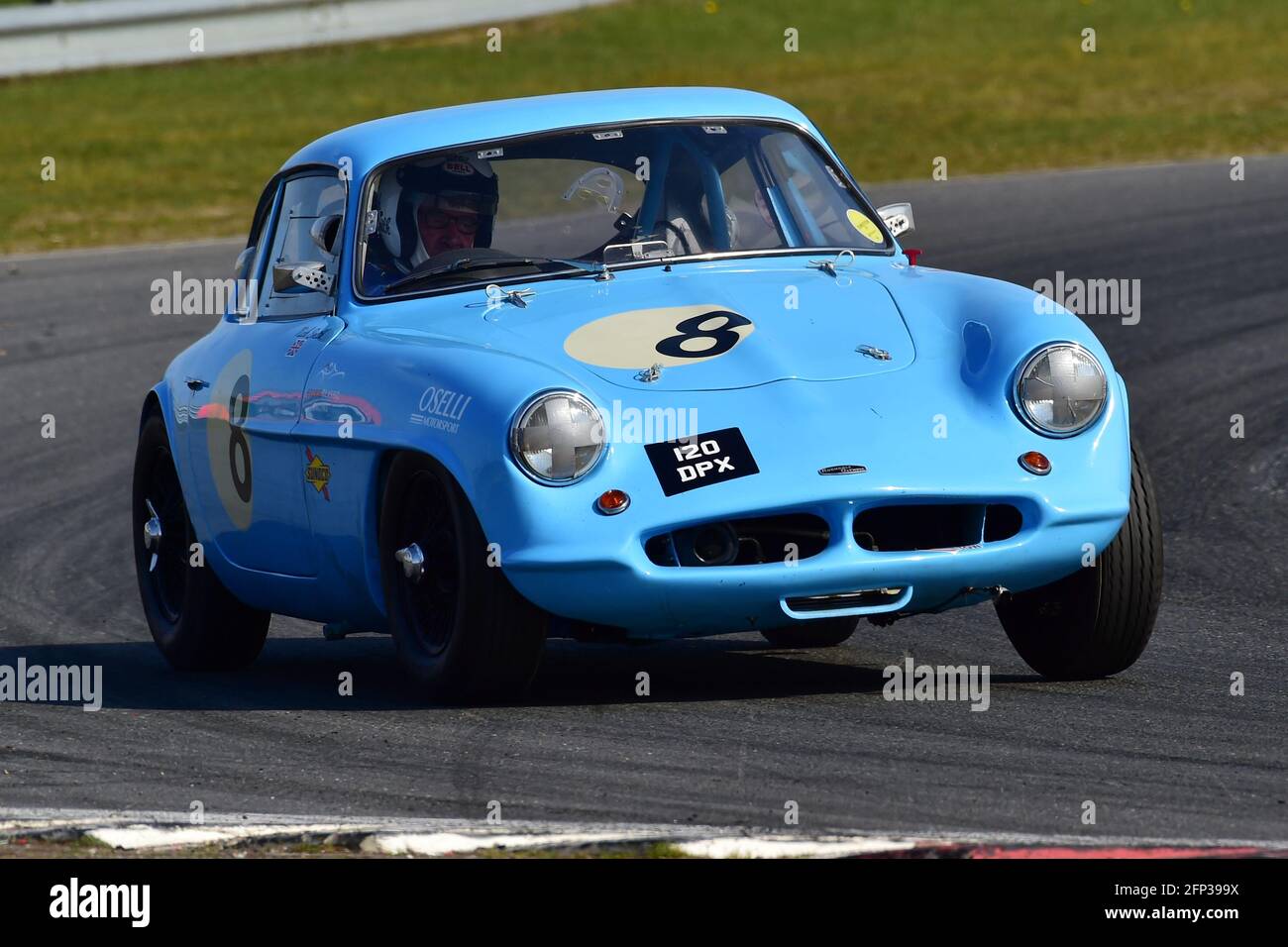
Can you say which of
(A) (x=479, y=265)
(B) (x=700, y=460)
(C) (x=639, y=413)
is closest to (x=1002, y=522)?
(B) (x=700, y=460)

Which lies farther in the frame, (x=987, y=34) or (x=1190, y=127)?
(x=987, y=34)

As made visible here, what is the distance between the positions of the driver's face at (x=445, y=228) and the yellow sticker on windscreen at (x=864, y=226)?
1.11 meters

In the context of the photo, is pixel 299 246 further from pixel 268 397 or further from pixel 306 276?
pixel 268 397

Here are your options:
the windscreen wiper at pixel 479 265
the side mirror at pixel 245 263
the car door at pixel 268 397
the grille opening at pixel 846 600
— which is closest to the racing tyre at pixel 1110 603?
the grille opening at pixel 846 600

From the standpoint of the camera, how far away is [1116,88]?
23.1m

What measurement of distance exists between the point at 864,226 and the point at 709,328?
1229 millimetres

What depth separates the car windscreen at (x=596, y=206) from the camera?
264 inches

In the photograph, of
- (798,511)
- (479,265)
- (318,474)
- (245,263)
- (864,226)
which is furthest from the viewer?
(245,263)

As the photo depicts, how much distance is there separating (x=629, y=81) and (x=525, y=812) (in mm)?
19905

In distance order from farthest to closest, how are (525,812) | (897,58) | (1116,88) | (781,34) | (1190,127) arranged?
(781,34)
(897,58)
(1116,88)
(1190,127)
(525,812)

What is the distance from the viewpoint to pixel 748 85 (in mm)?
24344
